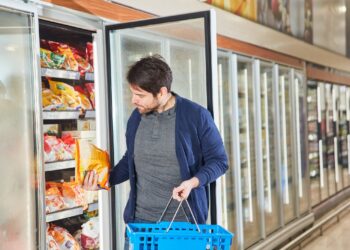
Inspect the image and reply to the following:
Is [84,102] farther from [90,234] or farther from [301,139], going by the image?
[301,139]

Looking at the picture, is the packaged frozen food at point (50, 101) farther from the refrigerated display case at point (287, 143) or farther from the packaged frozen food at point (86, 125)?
the refrigerated display case at point (287, 143)

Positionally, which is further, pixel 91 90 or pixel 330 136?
pixel 330 136

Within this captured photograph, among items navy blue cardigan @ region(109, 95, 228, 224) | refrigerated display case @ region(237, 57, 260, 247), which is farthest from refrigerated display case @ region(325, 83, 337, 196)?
navy blue cardigan @ region(109, 95, 228, 224)

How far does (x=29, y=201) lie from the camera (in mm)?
2492

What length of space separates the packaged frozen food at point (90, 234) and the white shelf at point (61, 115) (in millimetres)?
699

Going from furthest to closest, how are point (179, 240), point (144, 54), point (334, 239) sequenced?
point (334, 239)
point (144, 54)
point (179, 240)

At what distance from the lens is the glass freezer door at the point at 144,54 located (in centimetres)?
288

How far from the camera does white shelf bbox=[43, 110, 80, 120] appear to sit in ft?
9.05

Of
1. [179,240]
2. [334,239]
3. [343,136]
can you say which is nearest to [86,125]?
[179,240]

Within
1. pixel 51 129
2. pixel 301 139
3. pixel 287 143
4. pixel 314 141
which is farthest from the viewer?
pixel 314 141

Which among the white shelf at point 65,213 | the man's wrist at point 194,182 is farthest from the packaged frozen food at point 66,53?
the man's wrist at point 194,182

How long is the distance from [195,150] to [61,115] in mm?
942

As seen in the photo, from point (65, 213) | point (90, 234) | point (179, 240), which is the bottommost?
point (90, 234)

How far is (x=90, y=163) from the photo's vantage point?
230 cm
